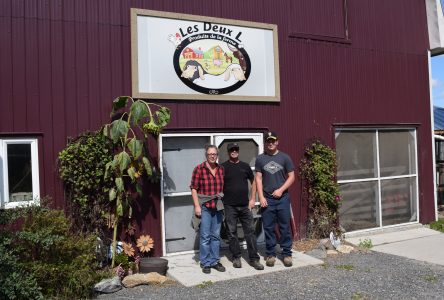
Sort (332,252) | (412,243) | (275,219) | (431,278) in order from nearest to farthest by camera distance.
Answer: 1. (431,278)
2. (275,219)
3. (332,252)
4. (412,243)

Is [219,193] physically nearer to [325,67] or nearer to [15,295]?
[15,295]

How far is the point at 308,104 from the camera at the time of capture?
27.7 feet

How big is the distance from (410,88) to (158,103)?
5632mm

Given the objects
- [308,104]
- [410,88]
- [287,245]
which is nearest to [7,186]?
[287,245]

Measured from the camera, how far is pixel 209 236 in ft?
20.9

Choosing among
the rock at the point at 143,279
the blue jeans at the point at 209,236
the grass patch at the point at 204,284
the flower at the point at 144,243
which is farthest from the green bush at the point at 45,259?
the blue jeans at the point at 209,236

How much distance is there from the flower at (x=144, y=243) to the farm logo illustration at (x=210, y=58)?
241 centimetres

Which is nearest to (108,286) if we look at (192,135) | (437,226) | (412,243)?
(192,135)

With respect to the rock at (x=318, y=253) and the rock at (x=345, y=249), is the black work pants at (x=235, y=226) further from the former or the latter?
the rock at (x=345, y=249)

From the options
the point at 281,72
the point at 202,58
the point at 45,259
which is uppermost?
the point at 202,58

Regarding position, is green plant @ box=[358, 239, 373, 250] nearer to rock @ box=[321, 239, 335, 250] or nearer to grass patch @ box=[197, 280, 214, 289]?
rock @ box=[321, 239, 335, 250]

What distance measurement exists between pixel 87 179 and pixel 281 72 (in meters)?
3.84

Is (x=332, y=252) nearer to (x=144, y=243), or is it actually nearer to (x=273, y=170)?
(x=273, y=170)

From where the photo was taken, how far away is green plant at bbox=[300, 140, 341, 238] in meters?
8.13
